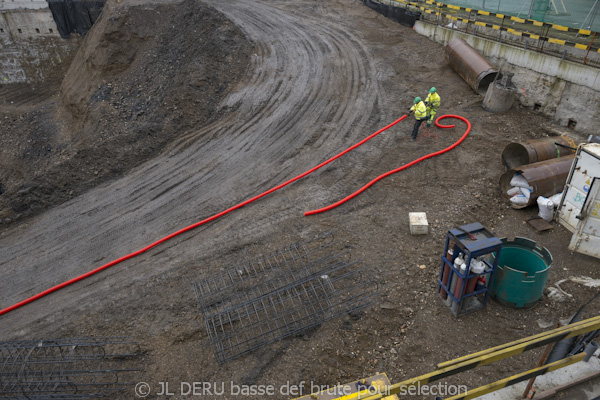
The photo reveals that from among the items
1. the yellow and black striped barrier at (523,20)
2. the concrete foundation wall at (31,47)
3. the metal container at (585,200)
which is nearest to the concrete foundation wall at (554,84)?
the yellow and black striped barrier at (523,20)

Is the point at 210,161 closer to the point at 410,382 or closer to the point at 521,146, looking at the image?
the point at 521,146

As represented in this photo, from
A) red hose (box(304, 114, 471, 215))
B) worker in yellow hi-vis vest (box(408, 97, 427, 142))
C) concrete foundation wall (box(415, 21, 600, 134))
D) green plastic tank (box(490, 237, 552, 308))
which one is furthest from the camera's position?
concrete foundation wall (box(415, 21, 600, 134))

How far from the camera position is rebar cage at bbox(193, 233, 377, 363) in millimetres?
6566

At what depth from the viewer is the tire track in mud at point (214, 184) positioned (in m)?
8.56

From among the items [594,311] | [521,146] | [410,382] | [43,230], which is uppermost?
[410,382]

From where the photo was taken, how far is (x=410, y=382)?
11.2ft

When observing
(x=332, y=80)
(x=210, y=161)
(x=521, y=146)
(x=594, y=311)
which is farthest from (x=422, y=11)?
(x=594, y=311)

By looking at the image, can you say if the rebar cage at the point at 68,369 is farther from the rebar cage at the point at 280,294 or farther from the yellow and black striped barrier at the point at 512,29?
the yellow and black striped barrier at the point at 512,29

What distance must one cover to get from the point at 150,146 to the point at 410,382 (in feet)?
37.0

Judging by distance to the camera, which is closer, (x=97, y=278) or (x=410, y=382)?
(x=410, y=382)

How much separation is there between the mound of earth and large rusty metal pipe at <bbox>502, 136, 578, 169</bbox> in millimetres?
9610

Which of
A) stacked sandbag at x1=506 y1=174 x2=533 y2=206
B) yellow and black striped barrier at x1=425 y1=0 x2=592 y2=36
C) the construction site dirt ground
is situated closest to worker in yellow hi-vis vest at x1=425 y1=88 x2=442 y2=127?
the construction site dirt ground

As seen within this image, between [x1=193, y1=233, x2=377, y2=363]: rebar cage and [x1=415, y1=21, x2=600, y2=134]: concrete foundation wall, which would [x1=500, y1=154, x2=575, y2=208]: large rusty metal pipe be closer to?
[x1=415, y1=21, x2=600, y2=134]: concrete foundation wall

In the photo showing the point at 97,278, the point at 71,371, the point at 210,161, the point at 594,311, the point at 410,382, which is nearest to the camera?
the point at 410,382
